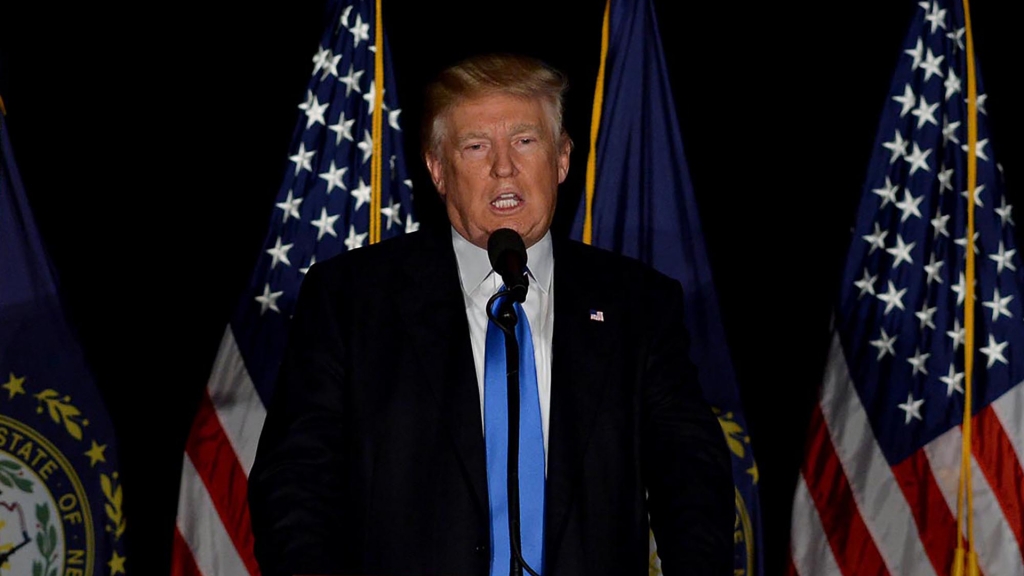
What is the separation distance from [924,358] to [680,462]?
176 cm

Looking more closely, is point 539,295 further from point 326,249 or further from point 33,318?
point 33,318

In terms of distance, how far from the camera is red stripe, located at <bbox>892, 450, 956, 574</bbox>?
3441 millimetres

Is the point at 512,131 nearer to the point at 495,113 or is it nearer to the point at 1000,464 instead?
the point at 495,113

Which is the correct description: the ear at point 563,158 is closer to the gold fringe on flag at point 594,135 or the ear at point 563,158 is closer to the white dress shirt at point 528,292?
the white dress shirt at point 528,292

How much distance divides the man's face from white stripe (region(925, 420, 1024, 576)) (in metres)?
1.81

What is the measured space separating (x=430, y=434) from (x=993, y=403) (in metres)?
2.09

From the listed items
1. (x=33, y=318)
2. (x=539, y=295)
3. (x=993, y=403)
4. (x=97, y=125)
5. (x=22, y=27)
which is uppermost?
(x=22, y=27)

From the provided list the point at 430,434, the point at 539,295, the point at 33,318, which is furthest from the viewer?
the point at 33,318

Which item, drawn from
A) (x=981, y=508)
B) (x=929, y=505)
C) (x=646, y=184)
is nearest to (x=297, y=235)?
(x=646, y=184)

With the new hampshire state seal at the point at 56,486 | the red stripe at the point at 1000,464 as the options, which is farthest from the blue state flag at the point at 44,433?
the red stripe at the point at 1000,464

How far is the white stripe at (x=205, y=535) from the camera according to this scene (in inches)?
137

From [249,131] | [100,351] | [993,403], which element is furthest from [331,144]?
[993,403]

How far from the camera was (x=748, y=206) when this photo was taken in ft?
12.8

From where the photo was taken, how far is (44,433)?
11.1 feet
